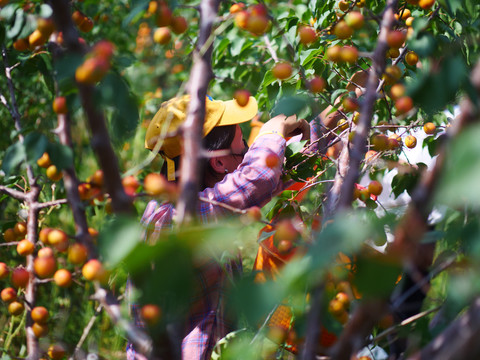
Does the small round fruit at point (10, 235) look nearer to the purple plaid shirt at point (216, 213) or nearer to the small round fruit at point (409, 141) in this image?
the purple plaid shirt at point (216, 213)

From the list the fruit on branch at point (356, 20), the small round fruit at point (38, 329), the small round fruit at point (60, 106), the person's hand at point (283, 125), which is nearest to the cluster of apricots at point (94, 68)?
the small round fruit at point (60, 106)

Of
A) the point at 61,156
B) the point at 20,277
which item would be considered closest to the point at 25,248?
the point at 20,277

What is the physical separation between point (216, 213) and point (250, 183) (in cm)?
13

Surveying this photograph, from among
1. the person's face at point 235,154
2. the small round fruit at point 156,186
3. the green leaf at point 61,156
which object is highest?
the small round fruit at point 156,186

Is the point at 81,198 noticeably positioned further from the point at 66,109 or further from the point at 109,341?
the point at 109,341

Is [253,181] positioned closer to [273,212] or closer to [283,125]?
[273,212]

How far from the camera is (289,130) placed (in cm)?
159

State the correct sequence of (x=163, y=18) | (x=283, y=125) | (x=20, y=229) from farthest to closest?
1. (x=283, y=125)
2. (x=20, y=229)
3. (x=163, y=18)

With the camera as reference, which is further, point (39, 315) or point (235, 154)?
point (235, 154)

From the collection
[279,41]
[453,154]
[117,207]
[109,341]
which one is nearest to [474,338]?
[453,154]

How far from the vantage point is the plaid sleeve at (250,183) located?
141 centimetres

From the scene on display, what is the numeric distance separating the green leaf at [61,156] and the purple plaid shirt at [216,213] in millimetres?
514

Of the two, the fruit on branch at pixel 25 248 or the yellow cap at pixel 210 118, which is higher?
the fruit on branch at pixel 25 248

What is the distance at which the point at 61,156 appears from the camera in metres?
0.85
